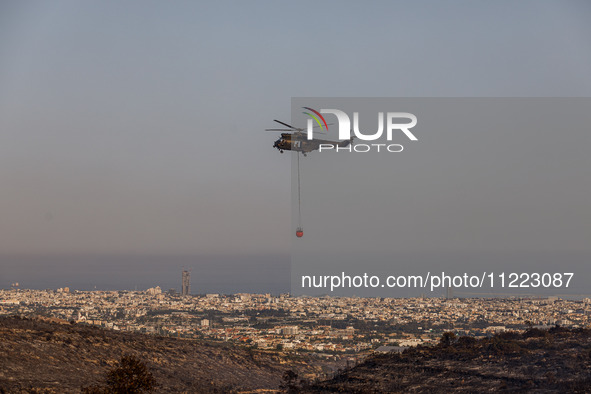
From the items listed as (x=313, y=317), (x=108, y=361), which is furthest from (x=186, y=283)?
(x=108, y=361)

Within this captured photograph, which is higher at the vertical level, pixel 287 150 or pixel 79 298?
pixel 287 150

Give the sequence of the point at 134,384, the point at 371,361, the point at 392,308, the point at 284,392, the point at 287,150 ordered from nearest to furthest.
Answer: the point at 134,384 < the point at 284,392 < the point at 287,150 < the point at 371,361 < the point at 392,308

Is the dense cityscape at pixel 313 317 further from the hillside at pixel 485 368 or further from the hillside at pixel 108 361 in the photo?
the hillside at pixel 485 368

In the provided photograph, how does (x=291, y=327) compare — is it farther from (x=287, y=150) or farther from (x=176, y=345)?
(x=287, y=150)

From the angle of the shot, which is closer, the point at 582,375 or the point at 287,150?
the point at 582,375

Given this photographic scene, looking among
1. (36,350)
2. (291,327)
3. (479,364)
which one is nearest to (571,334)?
(479,364)

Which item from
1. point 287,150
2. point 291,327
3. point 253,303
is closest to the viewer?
point 287,150

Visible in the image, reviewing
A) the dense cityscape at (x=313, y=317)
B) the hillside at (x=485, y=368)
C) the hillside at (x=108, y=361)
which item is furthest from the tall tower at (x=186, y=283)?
the hillside at (x=485, y=368)
